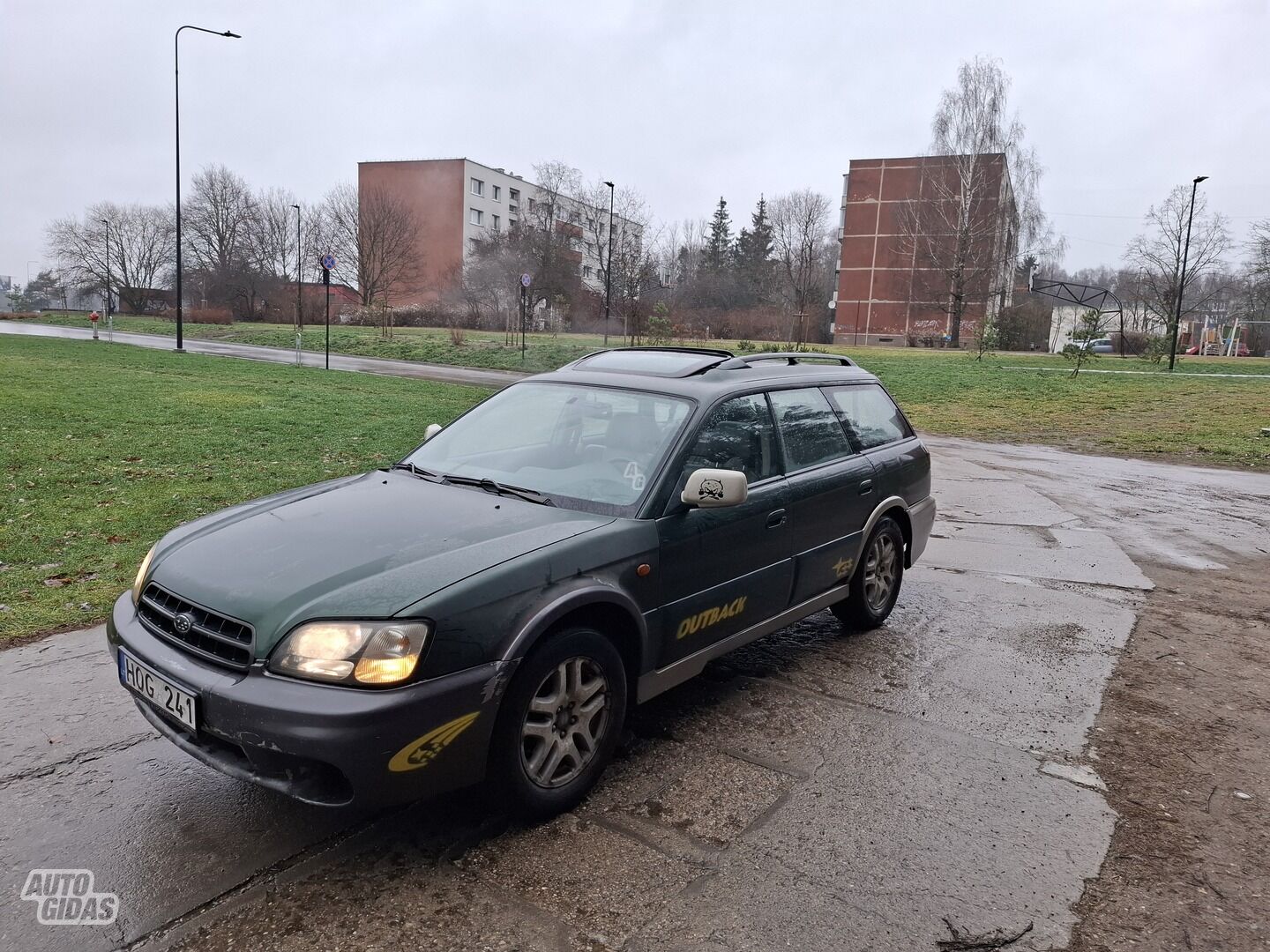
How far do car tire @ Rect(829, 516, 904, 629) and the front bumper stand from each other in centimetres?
297

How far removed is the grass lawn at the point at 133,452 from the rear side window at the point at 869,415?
4.58 m

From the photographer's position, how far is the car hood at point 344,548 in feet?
9.20

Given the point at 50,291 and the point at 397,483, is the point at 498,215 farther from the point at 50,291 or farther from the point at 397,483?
the point at 397,483

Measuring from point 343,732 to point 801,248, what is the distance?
232 feet

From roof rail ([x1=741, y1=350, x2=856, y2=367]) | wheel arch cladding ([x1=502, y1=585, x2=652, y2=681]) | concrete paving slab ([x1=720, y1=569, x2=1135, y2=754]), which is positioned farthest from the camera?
roof rail ([x1=741, y1=350, x2=856, y2=367])

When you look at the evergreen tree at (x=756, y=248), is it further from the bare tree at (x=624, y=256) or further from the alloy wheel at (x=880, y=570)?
the alloy wheel at (x=880, y=570)

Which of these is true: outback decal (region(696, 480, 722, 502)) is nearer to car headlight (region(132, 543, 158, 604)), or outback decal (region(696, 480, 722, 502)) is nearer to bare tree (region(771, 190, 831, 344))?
car headlight (region(132, 543, 158, 604))

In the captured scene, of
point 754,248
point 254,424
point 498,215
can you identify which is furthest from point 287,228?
point 254,424

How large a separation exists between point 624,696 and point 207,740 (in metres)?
1.49

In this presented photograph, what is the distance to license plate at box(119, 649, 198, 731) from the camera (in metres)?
2.82

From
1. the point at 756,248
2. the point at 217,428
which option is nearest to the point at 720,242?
the point at 756,248

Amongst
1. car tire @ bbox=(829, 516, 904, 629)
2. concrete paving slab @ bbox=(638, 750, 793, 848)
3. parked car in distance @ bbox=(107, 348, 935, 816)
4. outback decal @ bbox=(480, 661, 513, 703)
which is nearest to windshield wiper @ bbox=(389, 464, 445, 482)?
parked car in distance @ bbox=(107, 348, 935, 816)

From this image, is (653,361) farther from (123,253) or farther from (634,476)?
(123,253)

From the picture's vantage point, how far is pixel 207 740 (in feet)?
9.38
